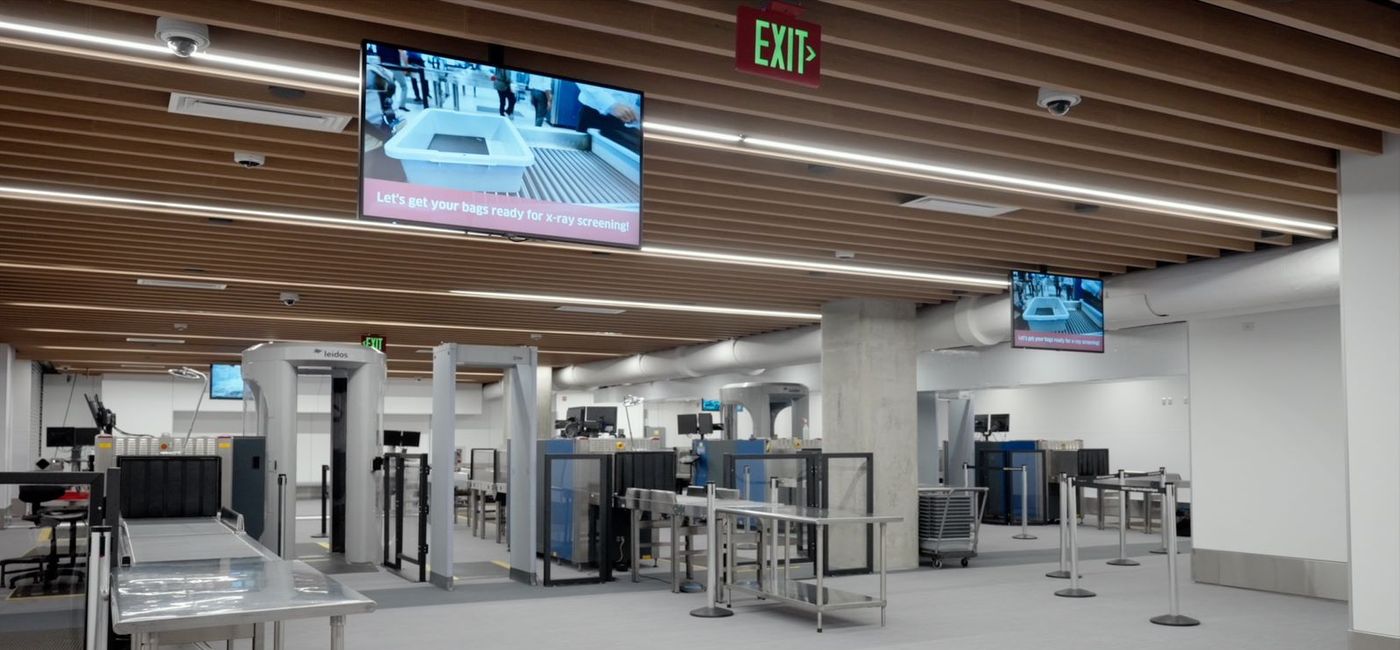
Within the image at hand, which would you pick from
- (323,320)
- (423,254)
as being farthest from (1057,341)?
(323,320)

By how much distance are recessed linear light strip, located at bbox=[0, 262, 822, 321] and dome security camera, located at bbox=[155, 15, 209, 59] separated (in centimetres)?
632

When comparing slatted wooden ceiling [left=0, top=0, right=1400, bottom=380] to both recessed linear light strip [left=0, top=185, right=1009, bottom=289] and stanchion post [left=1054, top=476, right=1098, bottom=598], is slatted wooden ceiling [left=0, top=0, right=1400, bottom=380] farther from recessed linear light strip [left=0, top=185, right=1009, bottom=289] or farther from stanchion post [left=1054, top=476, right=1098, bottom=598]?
stanchion post [left=1054, top=476, right=1098, bottom=598]

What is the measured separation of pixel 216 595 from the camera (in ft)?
13.0

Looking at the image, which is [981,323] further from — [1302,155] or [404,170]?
[404,170]

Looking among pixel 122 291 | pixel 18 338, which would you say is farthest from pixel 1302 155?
pixel 18 338

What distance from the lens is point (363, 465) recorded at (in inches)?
488

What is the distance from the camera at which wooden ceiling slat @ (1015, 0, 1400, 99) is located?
13.6 ft

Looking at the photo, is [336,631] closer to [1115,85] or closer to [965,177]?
[1115,85]

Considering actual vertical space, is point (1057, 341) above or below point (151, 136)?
below

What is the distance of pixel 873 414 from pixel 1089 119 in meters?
6.94

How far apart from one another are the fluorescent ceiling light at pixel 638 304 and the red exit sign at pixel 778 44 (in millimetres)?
7802

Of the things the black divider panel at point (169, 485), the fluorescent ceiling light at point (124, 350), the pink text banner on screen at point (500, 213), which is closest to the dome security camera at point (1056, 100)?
the pink text banner on screen at point (500, 213)

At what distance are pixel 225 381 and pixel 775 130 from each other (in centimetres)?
1803

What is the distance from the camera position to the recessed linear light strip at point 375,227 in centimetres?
683
